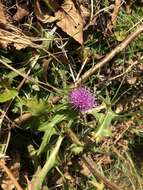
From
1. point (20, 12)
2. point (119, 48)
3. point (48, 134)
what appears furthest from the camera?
point (119, 48)

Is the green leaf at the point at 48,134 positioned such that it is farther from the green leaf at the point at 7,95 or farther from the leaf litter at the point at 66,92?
the green leaf at the point at 7,95

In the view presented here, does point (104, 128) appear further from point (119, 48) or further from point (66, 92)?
point (119, 48)

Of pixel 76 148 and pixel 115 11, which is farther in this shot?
pixel 115 11

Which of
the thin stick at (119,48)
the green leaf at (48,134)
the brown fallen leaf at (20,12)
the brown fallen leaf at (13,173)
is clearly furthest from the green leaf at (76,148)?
the brown fallen leaf at (20,12)

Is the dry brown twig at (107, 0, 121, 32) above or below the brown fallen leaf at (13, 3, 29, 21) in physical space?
below

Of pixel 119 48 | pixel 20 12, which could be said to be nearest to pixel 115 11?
pixel 119 48

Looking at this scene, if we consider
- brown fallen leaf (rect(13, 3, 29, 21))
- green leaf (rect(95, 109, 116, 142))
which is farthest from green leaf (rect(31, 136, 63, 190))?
brown fallen leaf (rect(13, 3, 29, 21))

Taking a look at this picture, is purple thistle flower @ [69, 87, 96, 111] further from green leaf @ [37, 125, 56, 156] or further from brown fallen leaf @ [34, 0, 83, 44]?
brown fallen leaf @ [34, 0, 83, 44]

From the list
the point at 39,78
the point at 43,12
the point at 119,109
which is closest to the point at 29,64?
the point at 39,78
